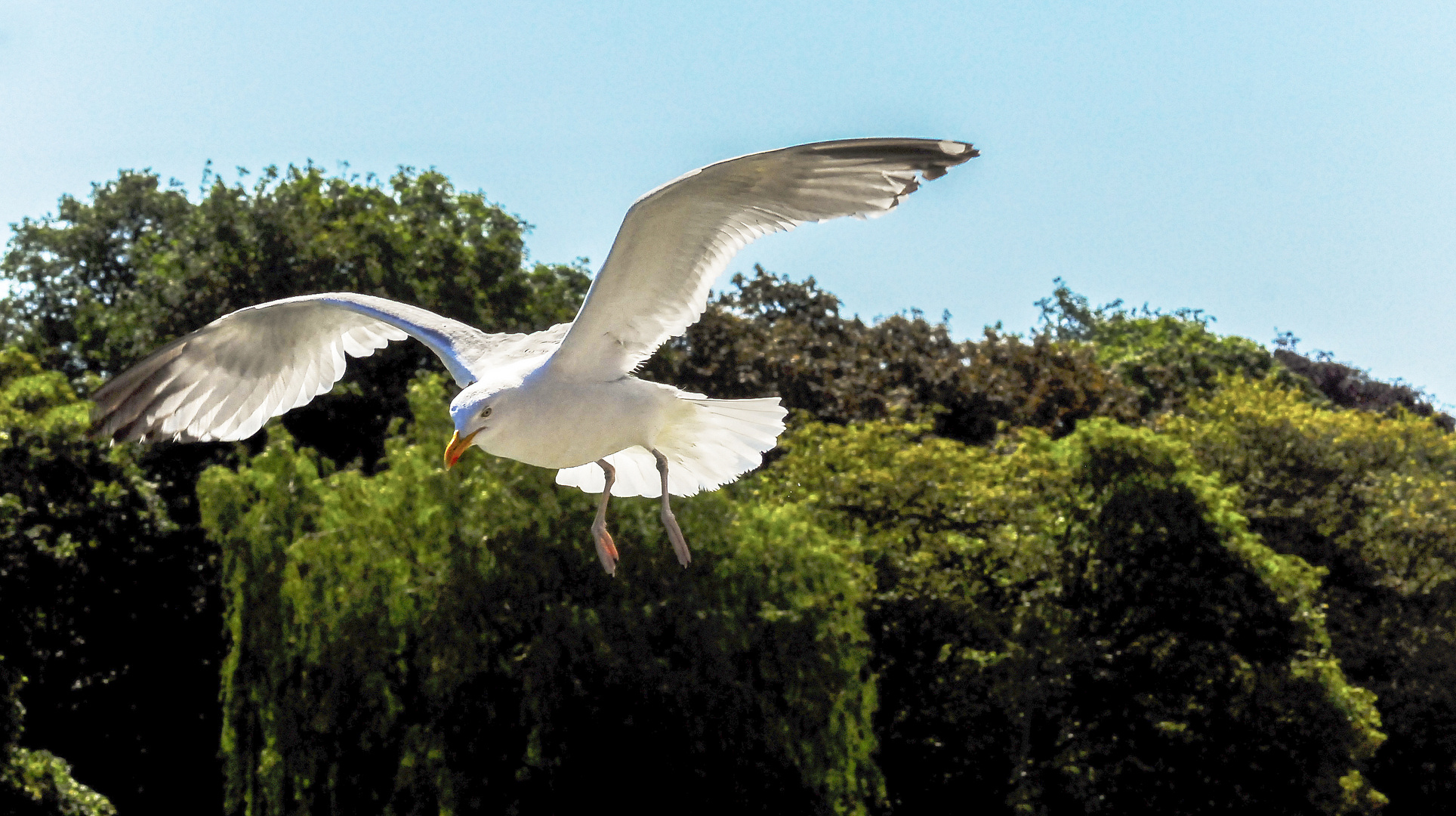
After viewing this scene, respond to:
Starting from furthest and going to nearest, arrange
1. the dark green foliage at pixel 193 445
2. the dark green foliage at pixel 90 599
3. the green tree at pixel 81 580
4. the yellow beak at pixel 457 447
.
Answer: the dark green foliage at pixel 193 445, the dark green foliage at pixel 90 599, the green tree at pixel 81 580, the yellow beak at pixel 457 447

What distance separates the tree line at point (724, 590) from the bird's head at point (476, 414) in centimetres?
1039

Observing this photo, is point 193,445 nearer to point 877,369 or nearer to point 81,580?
point 81,580

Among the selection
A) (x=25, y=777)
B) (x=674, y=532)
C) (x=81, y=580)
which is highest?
(x=81, y=580)

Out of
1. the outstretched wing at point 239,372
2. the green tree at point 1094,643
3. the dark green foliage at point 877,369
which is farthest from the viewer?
the dark green foliage at point 877,369

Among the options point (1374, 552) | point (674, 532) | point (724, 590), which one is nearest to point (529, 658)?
point (724, 590)

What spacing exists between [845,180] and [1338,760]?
49.8 feet

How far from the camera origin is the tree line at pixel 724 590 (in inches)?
665

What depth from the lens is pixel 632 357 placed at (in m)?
7.07

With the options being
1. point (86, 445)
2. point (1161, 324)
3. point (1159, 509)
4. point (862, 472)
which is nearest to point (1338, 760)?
point (1159, 509)

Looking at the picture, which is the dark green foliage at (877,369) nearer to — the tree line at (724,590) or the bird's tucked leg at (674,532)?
the tree line at (724,590)

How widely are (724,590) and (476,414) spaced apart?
36.4 feet

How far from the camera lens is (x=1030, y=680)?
19.0 meters

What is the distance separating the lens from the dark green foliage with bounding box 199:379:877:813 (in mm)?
16656

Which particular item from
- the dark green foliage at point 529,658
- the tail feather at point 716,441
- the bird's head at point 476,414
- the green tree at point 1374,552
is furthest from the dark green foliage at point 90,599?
the bird's head at point 476,414
